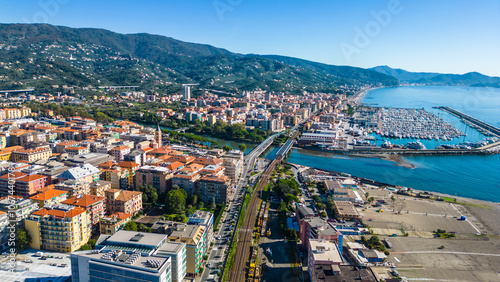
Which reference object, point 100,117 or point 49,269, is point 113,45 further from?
point 49,269

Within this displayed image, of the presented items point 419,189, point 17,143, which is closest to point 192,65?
point 17,143

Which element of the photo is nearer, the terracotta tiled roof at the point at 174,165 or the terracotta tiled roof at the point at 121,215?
the terracotta tiled roof at the point at 121,215

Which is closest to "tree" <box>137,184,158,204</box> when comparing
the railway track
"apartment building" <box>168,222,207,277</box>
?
the railway track

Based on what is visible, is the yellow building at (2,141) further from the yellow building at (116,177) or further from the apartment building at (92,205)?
the apartment building at (92,205)

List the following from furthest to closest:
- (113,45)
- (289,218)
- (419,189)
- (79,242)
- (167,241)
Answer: (113,45), (419,189), (289,218), (79,242), (167,241)

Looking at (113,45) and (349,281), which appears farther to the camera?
(113,45)

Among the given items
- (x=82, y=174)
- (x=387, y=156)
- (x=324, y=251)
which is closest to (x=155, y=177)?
(x=82, y=174)

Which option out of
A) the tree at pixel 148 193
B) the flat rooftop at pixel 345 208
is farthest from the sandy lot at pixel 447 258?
the tree at pixel 148 193
